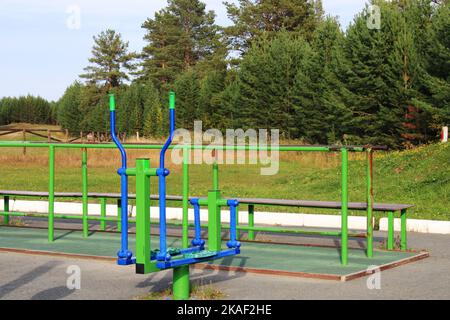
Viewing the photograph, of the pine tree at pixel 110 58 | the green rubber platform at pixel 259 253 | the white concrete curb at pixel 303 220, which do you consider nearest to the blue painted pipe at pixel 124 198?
the green rubber platform at pixel 259 253

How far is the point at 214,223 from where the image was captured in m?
6.99

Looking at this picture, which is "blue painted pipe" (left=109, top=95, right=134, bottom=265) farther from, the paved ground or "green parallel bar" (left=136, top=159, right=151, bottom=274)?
the paved ground

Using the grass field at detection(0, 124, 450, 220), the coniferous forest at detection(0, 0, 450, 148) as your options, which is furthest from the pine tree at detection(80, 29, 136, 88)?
the grass field at detection(0, 124, 450, 220)

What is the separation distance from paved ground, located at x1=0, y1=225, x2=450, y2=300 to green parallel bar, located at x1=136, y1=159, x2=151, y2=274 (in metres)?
0.86

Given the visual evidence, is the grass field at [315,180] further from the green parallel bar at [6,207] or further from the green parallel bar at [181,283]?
the green parallel bar at [181,283]

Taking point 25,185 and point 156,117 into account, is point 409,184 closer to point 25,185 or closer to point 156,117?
point 25,185

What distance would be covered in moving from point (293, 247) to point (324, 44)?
116ft

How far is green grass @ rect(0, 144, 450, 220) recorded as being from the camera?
16656mm

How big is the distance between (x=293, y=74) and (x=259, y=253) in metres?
39.5

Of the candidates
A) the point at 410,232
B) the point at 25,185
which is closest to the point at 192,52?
the point at 25,185

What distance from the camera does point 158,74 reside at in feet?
260

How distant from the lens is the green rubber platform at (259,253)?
8516 millimetres

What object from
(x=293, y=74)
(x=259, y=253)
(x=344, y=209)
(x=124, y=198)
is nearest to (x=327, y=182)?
(x=259, y=253)
